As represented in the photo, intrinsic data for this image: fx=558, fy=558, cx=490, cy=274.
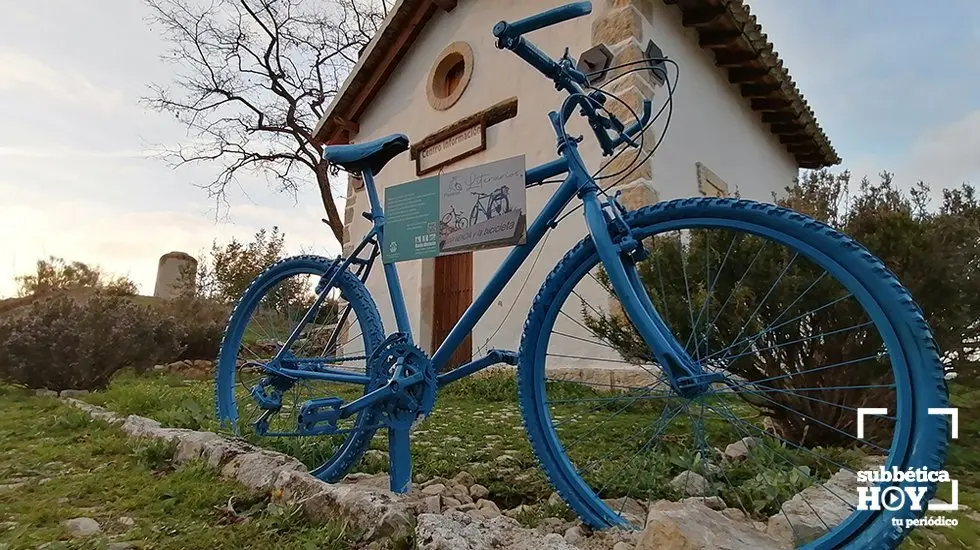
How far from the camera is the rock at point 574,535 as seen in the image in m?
1.35

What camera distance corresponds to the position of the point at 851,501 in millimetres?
1255

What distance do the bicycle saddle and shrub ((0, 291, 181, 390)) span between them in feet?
14.9

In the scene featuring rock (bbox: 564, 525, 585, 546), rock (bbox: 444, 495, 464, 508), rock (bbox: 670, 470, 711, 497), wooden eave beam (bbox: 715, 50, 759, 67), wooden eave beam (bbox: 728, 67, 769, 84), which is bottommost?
rock (bbox: 444, 495, 464, 508)

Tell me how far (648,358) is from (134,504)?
1660 mm

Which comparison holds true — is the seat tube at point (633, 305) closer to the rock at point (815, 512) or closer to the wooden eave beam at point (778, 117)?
the rock at point (815, 512)

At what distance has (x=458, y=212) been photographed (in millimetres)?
1847

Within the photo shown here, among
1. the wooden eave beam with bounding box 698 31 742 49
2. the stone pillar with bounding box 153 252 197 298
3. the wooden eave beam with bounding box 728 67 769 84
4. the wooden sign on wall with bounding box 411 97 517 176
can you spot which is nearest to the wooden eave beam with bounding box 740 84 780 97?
the wooden eave beam with bounding box 728 67 769 84

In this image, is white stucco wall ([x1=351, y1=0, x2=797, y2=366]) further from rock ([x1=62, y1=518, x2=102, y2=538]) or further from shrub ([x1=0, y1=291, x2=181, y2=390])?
rock ([x1=62, y1=518, x2=102, y2=538])

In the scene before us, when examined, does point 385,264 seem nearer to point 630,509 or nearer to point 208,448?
point 208,448

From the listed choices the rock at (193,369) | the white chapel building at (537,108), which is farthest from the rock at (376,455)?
the rock at (193,369)

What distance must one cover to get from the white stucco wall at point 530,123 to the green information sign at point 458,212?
2.35 meters

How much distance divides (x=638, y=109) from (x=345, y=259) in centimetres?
312

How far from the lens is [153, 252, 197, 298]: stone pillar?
14216 millimetres

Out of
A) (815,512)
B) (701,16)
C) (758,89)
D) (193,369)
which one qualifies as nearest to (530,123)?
(701,16)
